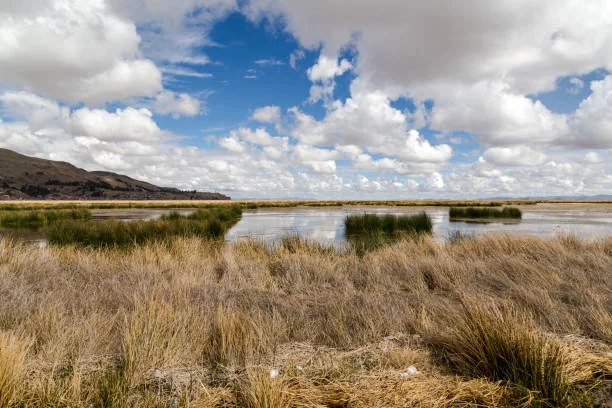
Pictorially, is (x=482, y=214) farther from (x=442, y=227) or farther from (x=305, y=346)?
(x=305, y=346)

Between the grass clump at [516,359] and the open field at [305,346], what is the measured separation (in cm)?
1

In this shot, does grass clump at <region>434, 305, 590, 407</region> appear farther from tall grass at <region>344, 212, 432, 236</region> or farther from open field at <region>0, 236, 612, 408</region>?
tall grass at <region>344, 212, 432, 236</region>

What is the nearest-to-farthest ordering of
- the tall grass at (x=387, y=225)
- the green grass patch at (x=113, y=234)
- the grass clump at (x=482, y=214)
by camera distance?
the green grass patch at (x=113, y=234), the tall grass at (x=387, y=225), the grass clump at (x=482, y=214)

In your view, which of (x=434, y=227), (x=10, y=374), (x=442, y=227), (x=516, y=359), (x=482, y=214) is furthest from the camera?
(x=482, y=214)

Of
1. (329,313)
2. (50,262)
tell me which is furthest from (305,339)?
(50,262)

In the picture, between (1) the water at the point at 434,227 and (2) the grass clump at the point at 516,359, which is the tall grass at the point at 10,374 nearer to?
(2) the grass clump at the point at 516,359

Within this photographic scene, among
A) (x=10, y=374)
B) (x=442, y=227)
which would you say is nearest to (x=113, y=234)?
(x=10, y=374)

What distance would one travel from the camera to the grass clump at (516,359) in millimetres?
2939

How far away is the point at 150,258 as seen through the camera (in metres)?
9.23

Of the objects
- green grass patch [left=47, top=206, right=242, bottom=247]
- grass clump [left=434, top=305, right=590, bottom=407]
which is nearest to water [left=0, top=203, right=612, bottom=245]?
green grass patch [left=47, top=206, right=242, bottom=247]

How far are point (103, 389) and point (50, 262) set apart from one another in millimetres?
7221

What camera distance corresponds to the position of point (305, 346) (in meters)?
3.90

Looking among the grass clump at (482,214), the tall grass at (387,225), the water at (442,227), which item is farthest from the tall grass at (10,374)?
the grass clump at (482,214)

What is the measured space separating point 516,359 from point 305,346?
212 cm
